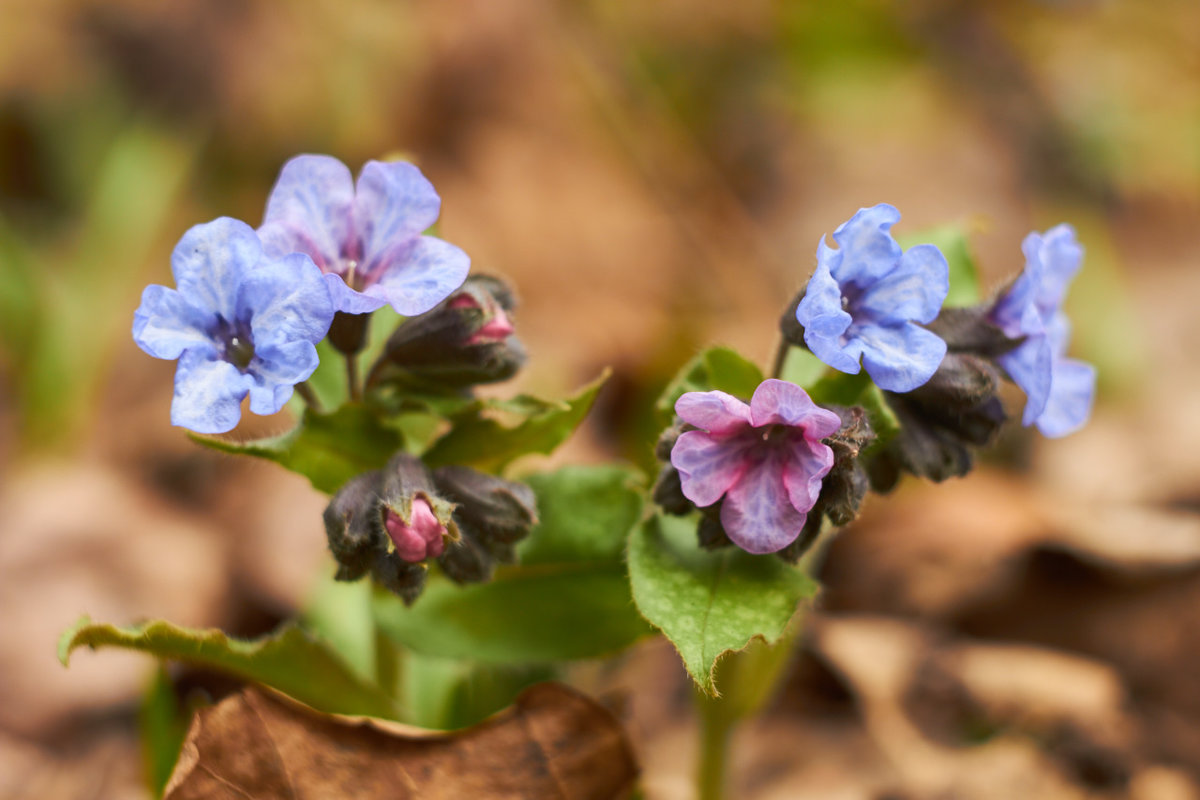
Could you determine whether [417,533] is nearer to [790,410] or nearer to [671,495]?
[671,495]

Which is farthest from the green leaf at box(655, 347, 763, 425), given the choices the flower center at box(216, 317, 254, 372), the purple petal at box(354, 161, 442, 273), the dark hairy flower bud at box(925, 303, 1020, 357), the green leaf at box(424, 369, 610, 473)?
the flower center at box(216, 317, 254, 372)

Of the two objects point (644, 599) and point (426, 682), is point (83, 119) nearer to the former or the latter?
point (426, 682)

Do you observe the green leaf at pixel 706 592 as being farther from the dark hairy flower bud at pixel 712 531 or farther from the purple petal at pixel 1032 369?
the purple petal at pixel 1032 369

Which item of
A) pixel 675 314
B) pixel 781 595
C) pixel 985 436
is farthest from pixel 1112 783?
pixel 675 314

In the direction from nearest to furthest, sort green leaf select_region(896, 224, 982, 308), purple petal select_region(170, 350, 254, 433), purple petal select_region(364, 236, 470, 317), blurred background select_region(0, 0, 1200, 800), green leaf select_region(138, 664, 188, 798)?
purple petal select_region(170, 350, 254, 433), purple petal select_region(364, 236, 470, 317), green leaf select_region(138, 664, 188, 798), green leaf select_region(896, 224, 982, 308), blurred background select_region(0, 0, 1200, 800)

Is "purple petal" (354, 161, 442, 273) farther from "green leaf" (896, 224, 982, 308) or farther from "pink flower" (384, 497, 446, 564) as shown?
"green leaf" (896, 224, 982, 308)

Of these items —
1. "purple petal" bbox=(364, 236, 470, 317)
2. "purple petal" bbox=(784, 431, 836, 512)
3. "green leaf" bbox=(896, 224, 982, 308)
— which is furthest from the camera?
"green leaf" bbox=(896, 224, 982, 308)

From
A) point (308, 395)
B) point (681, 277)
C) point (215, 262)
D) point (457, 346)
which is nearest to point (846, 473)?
point (457, 346)

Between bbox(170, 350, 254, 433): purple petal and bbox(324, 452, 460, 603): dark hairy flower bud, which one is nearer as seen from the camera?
bbox(170, 350, 254, 433): purple petal
